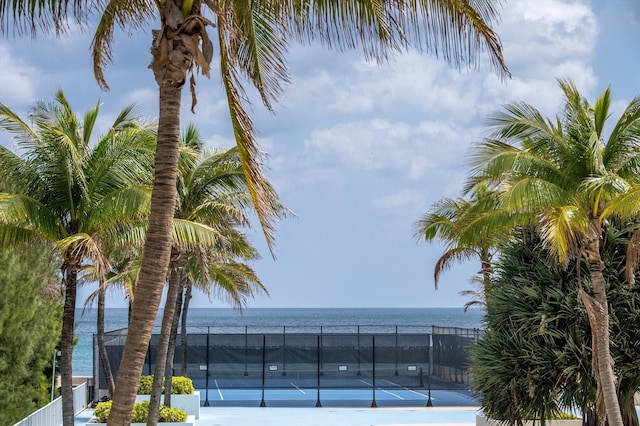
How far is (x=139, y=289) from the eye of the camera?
7.67 m

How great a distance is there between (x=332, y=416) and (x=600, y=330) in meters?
13.7

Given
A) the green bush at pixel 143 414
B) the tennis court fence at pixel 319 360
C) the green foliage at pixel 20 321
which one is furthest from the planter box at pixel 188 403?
the tennis court fence at pixel 319 360

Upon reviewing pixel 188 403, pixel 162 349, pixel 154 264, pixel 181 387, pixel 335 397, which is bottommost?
pixel 335 397

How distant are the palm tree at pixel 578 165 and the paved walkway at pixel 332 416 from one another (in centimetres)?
1095

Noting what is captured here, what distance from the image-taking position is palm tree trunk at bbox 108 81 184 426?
7492 millimetres

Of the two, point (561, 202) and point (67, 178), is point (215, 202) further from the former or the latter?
point (561, 202)

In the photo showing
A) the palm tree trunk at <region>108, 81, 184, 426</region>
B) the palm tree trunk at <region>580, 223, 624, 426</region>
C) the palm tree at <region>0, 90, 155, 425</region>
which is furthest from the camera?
the palm tree trunk at <region>580, 223, 624, 426</region>

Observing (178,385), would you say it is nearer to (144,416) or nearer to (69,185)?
(144,416)

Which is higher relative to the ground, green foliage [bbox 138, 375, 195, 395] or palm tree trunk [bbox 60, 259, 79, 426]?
palm tree trunk [bbox 60, 259, 79, 426]

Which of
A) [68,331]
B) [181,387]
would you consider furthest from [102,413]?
[68,331]

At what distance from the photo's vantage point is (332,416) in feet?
88.9


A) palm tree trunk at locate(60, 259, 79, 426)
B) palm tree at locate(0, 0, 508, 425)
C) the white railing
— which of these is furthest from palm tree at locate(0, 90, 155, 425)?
palm tree at locate(0, 0, 508, 425)

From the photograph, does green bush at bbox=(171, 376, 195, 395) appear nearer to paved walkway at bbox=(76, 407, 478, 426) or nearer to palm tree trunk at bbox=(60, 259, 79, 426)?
paved walkway at bbox=(76, 407, 478, 426)

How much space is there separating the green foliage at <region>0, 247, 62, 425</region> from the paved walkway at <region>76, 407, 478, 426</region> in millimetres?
2387
